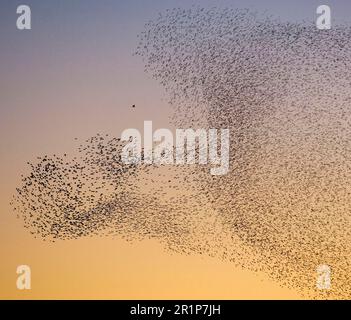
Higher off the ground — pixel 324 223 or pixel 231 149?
pixel 231 149

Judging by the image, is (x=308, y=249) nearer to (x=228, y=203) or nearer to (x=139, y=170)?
(x=228, y=203)
